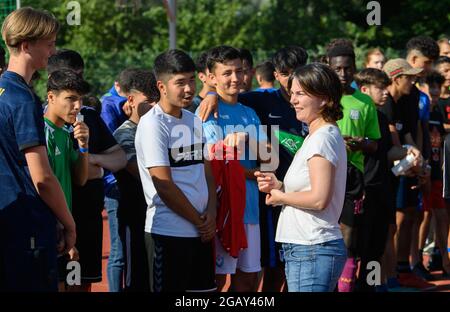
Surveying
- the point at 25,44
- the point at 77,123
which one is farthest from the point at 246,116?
the point at 25,44

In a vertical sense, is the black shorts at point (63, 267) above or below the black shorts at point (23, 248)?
below

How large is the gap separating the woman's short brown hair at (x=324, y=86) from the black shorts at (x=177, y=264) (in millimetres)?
1351

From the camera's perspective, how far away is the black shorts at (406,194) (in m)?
9.25

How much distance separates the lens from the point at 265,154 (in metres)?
6.84

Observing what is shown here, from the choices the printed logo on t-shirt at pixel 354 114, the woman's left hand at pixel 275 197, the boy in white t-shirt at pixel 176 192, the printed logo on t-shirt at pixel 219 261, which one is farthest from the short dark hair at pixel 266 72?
the woman's left hand at pixel 275 197

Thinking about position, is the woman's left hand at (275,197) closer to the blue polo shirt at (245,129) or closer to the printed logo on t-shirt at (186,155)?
the printed logo on t-shirt at (186,155)

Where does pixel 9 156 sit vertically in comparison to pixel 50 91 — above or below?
below

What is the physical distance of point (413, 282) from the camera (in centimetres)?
910

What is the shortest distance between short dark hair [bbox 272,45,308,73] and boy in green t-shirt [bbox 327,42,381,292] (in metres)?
0.45

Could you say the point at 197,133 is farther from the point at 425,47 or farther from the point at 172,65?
the point at 425,47

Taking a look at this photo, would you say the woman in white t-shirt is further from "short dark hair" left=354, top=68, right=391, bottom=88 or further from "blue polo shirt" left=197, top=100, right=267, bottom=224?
"short dark hair" left=354, top=68, right=391, bottom=88
